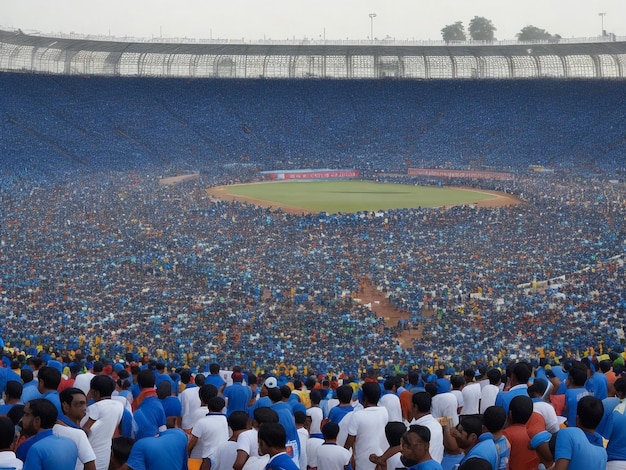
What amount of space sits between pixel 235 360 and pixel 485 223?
880 inches

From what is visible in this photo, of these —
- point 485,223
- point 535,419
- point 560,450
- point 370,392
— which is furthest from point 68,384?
point 485,223

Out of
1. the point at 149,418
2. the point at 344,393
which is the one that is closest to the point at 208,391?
the point at 149,418

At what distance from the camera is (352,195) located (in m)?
56.9

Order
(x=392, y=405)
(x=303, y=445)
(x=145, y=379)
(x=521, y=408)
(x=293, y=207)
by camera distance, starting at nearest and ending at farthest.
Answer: (x=521, y=408) < (x=303, y=445) < (x=145, y=379) < (x=392, y=405) < (x=293, y=207)

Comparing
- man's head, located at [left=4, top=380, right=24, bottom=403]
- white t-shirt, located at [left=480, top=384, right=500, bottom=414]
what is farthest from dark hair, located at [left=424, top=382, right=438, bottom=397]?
man's head, located at [left=4, top=380, right=24, bottom=403]

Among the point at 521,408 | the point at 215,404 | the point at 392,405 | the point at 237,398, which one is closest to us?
the point at 521,408

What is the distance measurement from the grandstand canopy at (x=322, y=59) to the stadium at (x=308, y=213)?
0.21 metres

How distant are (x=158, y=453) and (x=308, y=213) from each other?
3992 cm

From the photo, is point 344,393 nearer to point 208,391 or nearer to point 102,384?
point 208,391

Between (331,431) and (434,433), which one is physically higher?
(434,433)

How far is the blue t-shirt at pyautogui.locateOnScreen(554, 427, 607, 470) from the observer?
20.5 ft

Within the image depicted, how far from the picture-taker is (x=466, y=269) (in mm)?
31391

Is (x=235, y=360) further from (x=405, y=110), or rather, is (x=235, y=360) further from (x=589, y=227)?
(x=405, y=110)

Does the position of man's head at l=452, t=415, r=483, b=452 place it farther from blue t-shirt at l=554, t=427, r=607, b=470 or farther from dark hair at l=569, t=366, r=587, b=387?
dark hair at l=569, t=366, r=587, b=387
